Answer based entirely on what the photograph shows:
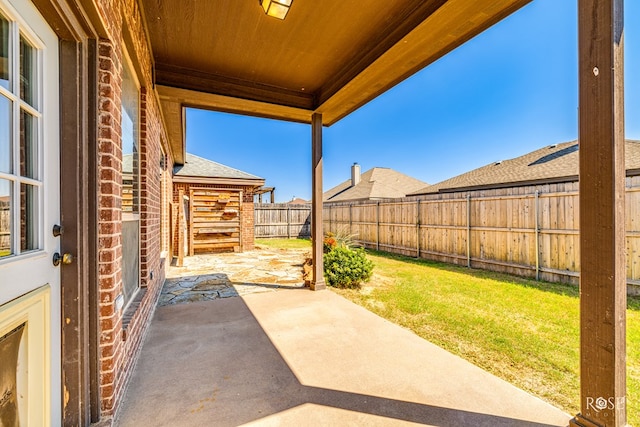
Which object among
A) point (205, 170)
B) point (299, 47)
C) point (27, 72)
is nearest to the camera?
point (27, 72)

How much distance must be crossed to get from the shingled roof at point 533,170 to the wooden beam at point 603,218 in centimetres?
701

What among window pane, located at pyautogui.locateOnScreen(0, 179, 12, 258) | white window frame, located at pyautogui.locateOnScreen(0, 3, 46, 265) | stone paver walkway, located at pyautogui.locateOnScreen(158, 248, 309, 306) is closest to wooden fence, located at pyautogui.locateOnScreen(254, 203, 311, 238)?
stone paver walkway, located at pyautogui.locateOnScreen(158, 248, 309, 306)

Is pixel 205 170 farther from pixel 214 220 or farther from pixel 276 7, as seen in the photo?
pixel 276 7

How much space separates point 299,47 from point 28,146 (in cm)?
272

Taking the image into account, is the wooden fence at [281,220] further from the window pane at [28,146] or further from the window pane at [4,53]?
the window pane at [4,53]

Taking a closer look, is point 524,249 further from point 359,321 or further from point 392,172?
point 392,172

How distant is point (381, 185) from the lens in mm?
17250

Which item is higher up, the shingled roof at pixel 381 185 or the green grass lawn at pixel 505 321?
the shingled roof at pixel 381 185

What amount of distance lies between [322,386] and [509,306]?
343 cm

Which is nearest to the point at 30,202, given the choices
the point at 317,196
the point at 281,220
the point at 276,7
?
the point at 276,7

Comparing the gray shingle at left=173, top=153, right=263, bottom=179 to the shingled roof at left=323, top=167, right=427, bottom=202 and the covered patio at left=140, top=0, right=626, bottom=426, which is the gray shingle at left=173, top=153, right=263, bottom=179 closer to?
the covered patio at left=140, top=0, right=626, bottom=426

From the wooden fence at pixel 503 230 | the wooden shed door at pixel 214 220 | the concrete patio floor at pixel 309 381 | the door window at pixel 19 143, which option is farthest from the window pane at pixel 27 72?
the wooden shed door at pixel 214 220

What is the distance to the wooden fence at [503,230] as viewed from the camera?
5.20 metres

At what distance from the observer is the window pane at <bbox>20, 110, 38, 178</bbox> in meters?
1.13
